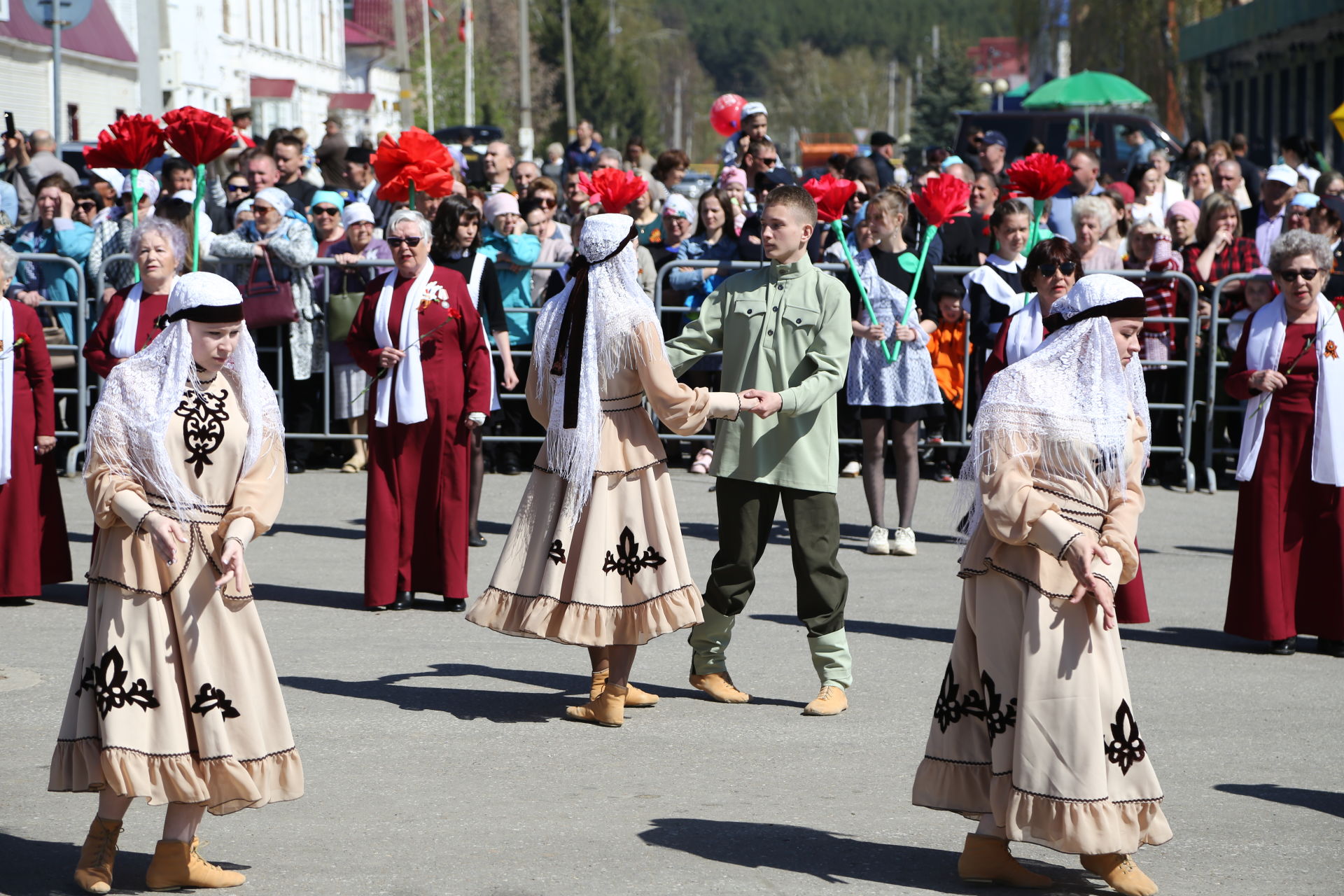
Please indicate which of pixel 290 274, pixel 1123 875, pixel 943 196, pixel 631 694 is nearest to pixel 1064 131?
pixel 290 274

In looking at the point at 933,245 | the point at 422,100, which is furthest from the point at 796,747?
the point at 422,100

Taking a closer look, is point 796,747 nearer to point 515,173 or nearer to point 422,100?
point 515,173

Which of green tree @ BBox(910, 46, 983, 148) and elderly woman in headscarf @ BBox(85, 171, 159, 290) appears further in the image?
green tree @ BBox(910, 46, 983, 148)

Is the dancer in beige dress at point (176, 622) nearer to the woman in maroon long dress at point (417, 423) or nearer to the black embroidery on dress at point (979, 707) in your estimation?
the black embroidery on dress at point (979, 707)

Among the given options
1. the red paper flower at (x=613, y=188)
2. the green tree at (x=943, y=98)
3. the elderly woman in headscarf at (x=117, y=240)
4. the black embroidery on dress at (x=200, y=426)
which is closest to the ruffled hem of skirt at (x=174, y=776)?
the black embroidery on dress at (x=200, y=426)

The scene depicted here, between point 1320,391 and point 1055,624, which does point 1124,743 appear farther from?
point 1320,391

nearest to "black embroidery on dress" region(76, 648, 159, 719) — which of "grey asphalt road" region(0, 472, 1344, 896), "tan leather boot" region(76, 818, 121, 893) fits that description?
"tan leather boot" region(76, 818, 121, 893)

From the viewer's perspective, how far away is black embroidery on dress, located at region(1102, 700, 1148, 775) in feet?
15.5

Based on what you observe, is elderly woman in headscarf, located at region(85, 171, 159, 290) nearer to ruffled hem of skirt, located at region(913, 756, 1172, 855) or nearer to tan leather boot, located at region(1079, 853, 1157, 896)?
ruffled hem of skirt, located at region(913, 756, 1172, 855)

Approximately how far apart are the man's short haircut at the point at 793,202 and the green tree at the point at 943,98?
199 ft

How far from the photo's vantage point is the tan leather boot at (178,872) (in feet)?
15.7

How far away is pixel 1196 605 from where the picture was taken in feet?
30.9

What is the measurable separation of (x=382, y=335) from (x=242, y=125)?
9.97 metres

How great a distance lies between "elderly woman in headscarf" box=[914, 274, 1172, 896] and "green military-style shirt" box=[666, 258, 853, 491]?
5.96 ft
